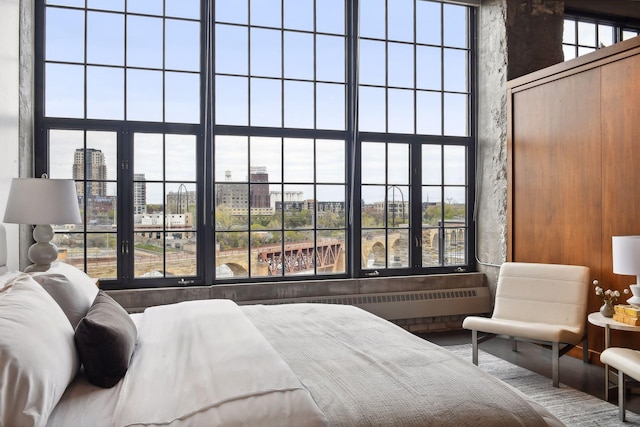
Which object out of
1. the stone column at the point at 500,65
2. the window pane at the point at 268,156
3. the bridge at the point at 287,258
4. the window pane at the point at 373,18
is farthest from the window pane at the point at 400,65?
the bridge at the point at 287,258

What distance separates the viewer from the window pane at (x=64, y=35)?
4363 mm

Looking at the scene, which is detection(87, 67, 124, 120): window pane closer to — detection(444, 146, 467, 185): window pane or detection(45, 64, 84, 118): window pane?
detection(45, 64, 84, 118): window pane

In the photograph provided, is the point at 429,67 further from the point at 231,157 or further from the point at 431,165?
the point at 231,157

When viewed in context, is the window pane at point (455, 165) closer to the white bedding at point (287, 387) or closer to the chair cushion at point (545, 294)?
the chair cushion at point (545, 294)

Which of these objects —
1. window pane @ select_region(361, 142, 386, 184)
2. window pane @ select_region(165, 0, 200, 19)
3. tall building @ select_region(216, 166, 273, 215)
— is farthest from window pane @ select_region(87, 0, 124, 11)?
window pane @ select_region(361, 142, 386, 184)

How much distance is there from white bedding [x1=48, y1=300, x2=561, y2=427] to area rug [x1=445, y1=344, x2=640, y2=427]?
1.41m

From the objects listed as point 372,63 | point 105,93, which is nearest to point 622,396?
point 372,63

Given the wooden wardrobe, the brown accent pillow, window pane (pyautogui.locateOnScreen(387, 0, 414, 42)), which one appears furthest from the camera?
window pane (pyautogui.locateOnScreen(387, 0, 414, 42))

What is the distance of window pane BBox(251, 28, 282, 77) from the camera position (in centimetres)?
488

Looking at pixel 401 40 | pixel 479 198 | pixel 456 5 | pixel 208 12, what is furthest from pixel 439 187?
pixel 208 12

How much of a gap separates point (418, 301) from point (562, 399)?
192 centimetres

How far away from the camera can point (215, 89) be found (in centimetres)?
475

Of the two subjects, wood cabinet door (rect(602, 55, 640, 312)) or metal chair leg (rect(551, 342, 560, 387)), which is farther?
wood cabinet door (rect(602, 55, 640, 312))

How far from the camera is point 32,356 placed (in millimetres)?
1518
